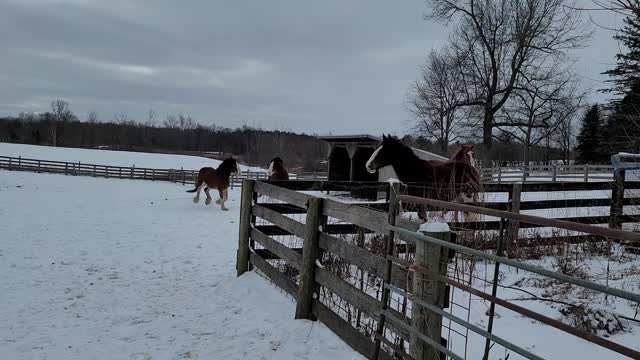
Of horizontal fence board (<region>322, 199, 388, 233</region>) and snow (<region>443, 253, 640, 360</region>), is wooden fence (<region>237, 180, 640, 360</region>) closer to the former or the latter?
Result: horizontal fence board (<region>322, 199, 388, 233</region>)

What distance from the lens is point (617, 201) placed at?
7.26 metres

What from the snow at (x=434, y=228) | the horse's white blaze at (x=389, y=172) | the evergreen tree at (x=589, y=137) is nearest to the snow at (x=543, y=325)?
the snow at (x=434, y=228)

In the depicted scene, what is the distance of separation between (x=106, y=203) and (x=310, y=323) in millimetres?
15285

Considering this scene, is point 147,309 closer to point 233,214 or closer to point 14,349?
point 14,349

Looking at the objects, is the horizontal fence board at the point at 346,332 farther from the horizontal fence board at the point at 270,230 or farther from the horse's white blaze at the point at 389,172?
the horse's white blaze at the point at 389,172

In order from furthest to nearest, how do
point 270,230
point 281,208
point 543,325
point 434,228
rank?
point 270,230 → point 281,208 → point 543,325 → point 434,228

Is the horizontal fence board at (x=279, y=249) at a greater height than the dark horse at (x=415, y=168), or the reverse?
the dark horse at (x=415, y=168)

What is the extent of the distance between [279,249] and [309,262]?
0.94 m

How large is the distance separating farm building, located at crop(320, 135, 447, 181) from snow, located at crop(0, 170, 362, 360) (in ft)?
26.7

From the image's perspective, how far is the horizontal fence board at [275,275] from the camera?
5.12 metres

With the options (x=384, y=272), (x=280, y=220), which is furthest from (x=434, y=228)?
(x=280, y=220)

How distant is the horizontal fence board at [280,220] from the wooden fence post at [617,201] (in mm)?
5264

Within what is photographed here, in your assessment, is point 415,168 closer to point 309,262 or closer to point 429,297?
point 309,262

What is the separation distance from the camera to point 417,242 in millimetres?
3082
